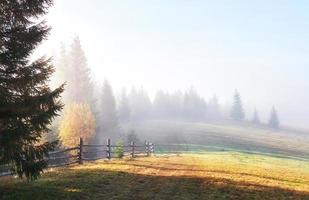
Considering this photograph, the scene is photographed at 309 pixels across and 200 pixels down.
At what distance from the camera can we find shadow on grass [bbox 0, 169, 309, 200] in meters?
18.3

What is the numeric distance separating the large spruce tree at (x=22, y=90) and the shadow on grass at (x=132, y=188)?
1.20m

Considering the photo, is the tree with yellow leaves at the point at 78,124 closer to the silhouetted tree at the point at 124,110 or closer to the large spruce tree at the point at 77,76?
the large spruce tree at the point at 77,76

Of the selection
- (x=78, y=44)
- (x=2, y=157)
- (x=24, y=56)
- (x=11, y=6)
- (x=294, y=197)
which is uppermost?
(x=78, y=44)

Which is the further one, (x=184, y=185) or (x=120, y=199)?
(x=184, y=185)

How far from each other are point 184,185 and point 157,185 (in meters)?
1.28

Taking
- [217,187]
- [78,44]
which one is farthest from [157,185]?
[78,44]

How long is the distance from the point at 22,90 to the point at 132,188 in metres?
6.46

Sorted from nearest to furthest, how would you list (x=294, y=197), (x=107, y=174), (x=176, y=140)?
(x=294, y=197), (x=107, y=174), (x=176, y=140)

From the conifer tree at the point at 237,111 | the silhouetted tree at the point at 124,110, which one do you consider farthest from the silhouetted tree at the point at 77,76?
the conifer tree at the point at 237,111

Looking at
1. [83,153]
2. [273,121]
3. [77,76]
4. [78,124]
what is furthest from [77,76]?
[273,121]

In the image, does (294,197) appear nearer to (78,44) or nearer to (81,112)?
(81,112)

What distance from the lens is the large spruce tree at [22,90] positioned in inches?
679

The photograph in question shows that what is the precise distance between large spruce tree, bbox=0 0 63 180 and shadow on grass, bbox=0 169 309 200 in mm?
1195

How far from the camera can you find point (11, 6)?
18094 millimetres
